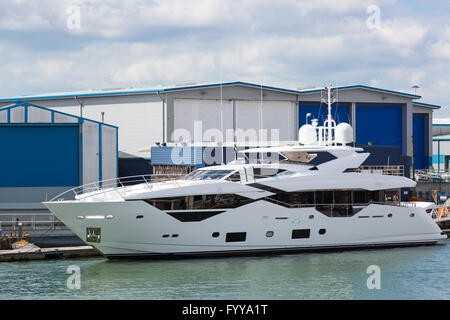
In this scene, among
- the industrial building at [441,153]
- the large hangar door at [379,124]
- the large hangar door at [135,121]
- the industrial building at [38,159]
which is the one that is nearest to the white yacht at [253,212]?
the industrial building at [38,159]

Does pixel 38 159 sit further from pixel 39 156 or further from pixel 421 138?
pixel 421 138

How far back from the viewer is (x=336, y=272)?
21312 mm

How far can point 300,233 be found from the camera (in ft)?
79.3

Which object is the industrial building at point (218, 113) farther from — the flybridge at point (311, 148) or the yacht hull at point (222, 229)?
the yacht hull at point (222, 229)

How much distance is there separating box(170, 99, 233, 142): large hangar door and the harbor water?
1762 cm

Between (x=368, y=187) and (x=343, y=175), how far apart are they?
1.03m

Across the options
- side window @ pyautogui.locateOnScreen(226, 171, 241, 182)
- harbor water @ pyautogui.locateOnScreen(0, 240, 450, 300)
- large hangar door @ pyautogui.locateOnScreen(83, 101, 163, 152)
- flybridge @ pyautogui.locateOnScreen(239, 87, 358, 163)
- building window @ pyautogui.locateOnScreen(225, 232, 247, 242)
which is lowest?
harbor water @ pyautogui.locateOnScreen(0, 240, 450, 300)

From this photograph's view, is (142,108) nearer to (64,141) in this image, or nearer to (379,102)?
(64,141)

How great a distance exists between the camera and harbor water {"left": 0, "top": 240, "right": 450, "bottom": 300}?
61.0 ft

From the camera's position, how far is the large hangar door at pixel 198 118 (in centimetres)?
4069

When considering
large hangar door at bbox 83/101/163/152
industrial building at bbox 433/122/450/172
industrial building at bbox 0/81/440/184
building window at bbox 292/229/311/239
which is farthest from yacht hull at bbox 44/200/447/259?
industrial building at bbox 433/122/450/172

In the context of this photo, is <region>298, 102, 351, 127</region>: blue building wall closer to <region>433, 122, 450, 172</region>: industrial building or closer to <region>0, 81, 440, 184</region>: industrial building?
<region>0, 81, 440, 184</region>: industrial building

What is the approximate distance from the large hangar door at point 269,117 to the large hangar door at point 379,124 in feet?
17.8
